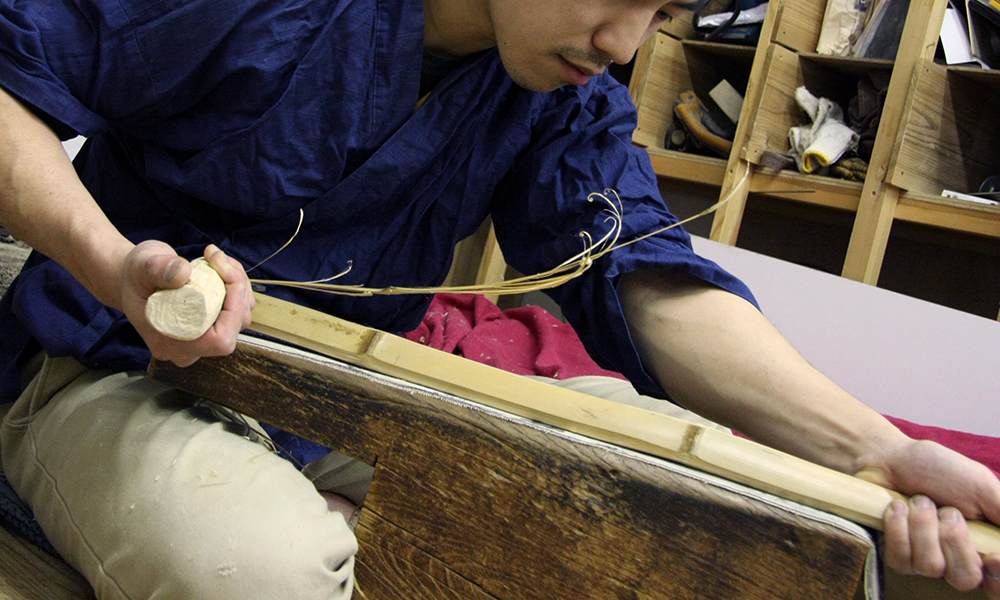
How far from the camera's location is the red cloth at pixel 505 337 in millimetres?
2070

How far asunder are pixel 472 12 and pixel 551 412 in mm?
612

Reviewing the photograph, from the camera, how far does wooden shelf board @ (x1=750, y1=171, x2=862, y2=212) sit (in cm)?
221

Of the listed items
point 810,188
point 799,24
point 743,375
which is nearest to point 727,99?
point 799,24

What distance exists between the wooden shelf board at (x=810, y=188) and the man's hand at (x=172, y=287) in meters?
1.89

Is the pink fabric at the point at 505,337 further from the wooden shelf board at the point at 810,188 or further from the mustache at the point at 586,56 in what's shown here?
the mustache at the point at 586,56

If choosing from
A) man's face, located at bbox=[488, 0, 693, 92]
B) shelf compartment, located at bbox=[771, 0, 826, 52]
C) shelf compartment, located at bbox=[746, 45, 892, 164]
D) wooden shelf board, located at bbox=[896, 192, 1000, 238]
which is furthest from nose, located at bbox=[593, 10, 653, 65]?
shelf compartment, located at bbox=[771, 0, 826, 52]

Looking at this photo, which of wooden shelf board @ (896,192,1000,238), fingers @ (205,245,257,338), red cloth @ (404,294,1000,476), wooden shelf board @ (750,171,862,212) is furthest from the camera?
wooden shelf board @ (750,171,862,212)

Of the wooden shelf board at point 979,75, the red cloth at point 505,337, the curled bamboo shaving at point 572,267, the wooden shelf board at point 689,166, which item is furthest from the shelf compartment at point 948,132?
the curled bamboo shaving at point 572,267

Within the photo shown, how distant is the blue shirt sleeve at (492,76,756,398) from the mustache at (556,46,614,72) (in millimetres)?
159

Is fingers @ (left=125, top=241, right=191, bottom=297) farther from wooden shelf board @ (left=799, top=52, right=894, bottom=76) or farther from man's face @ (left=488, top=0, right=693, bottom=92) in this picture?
wooden shelf board @ (left=799, top=52, right=894, bottom=76)

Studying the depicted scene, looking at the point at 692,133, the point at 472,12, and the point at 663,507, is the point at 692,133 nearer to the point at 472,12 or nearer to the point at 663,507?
the point at 472,12

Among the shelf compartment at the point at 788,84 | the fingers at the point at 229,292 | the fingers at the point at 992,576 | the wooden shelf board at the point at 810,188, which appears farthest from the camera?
the shelf compartment at the point at 788,84

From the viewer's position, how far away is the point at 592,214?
1.06 metres

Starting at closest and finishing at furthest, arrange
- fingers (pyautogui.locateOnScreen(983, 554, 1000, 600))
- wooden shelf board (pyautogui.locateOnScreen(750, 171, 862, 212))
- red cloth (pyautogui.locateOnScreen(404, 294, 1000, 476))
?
fingers (pyautogui.locateOnScreen(983, 554, 1000, 600)), red cloth (pyautogui.locateOnScreen(404, 294, 1000, 476)), wooden shelf board (pyautogui.locateOnScreen(750, 171, 862, 212))
